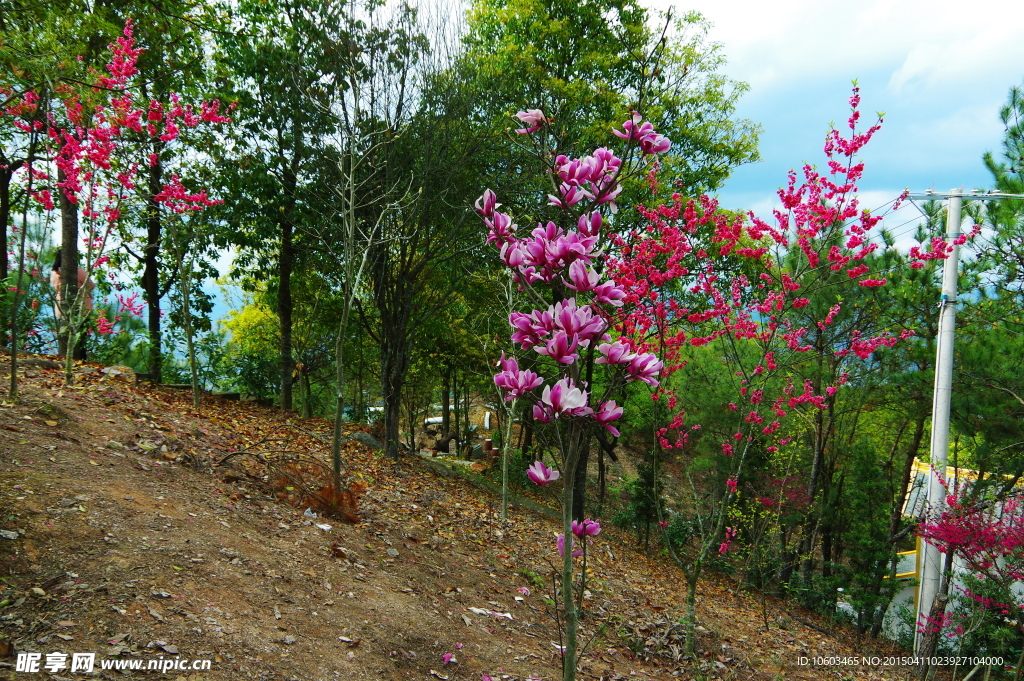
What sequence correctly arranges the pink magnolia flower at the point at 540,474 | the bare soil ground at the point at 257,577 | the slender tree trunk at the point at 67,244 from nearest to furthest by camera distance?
the pink magnolia flower at the point at 540,474, the bare soil ground at the point at 257,577, the slender tree trunk at the point at 67,244

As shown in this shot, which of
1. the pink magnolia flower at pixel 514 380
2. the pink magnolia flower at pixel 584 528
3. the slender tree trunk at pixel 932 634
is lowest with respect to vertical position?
the slender tree trunk at pixel 932 634

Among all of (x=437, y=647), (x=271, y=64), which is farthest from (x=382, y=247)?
(x=437, y=647)

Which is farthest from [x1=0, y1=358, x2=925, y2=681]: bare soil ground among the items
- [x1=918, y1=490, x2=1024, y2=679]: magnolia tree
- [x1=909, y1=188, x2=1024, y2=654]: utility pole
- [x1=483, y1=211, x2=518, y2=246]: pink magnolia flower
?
[x1=483, y1=211, x2=518, y2=246]: pink magnolia flower

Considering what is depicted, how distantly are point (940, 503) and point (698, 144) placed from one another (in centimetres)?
786

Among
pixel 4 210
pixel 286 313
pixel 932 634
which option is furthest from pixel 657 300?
pixel 4 210

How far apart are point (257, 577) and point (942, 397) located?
28.6ft

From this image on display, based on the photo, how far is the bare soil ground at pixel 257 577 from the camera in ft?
10.2

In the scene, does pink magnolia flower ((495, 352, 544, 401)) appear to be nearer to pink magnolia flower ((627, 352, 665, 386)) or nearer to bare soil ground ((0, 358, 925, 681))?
pink magnolia flower ((627, 352, 665, 386))

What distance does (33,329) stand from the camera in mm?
12023

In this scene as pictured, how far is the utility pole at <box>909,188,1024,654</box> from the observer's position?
8.49m

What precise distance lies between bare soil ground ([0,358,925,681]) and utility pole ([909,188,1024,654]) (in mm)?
1521

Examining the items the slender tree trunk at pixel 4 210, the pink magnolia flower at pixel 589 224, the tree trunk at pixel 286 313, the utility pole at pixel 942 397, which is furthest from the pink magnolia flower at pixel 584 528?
the slender tree trunk at pixel 4 210

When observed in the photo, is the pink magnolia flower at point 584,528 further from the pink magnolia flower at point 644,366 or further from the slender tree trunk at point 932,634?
the slender tree trunk at point 932,634

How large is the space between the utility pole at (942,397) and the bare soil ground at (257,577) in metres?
1.52
